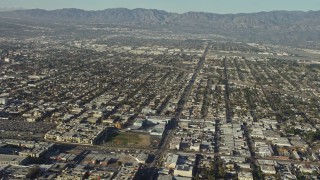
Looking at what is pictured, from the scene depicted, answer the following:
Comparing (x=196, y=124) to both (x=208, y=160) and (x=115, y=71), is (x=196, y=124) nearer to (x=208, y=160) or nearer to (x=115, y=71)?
(x=208, y=160)

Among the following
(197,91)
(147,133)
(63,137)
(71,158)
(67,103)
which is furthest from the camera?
(197,91)

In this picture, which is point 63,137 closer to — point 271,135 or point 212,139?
point 212,139

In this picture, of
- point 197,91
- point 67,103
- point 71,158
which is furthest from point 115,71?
point 71,158

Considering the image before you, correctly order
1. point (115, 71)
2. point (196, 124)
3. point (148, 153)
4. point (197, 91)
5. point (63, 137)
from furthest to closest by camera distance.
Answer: point (115, 71) → point (197, 91) → point (196, 124) → point (63, 137) → point (148, 153)

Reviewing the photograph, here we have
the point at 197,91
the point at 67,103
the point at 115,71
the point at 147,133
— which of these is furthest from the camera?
the point at 115,71

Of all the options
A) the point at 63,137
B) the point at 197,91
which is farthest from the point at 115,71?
the point at 63,137

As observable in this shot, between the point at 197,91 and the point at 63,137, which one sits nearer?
the point at 63,137
